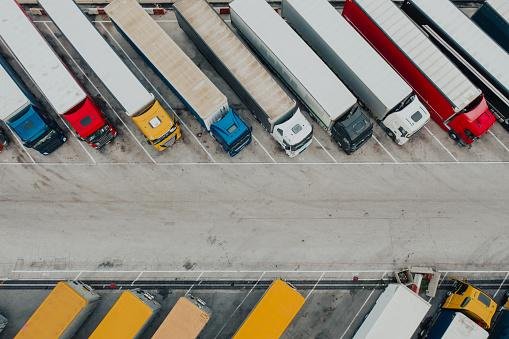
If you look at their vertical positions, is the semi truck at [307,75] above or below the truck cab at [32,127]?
below

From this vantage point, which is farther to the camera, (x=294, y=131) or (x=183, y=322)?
(x=294, y=131)

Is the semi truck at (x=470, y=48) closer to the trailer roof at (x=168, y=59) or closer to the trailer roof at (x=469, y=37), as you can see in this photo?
the trailer roof at (x=469, y=37)

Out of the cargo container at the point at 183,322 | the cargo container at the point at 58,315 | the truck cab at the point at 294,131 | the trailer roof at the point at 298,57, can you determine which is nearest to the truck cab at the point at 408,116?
the trailer roof at the point at 298,57

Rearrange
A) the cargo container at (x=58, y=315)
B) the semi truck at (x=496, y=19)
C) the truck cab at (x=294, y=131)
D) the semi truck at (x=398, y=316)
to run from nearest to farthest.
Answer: the cargo container at (x=58, y=315) < the semi truck at (x=398, y=316) < the truck cab at (x=294, y=131) < the semi truck at (x=496, y=19)

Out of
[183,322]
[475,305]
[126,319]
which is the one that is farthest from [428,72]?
[126,319]

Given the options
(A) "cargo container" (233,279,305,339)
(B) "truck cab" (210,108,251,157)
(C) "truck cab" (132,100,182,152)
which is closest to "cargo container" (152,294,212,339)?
(A) "cargo container" (233,279,305,339)

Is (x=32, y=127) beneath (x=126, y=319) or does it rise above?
above

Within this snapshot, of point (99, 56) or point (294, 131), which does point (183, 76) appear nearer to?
point (99, 56)
